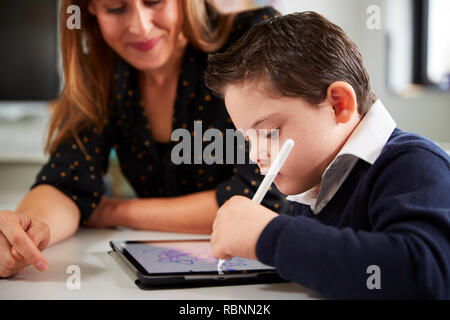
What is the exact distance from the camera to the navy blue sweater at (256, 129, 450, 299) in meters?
0.36

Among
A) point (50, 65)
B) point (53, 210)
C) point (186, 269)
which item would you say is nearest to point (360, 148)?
point (186, 269)

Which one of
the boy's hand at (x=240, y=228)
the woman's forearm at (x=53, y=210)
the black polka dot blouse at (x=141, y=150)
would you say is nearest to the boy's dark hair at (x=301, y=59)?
the boy's hand at (x=240, y=228)

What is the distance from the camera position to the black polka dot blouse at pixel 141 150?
2.57 feet

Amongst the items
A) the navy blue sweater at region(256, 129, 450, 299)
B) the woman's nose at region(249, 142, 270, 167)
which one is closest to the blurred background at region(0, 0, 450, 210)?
the woman's nose at region(249, 142, 270, 167)

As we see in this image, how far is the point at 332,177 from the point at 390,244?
0.13 m

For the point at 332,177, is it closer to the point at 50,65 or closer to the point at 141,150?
the point at 141,150

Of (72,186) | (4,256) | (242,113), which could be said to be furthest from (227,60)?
(72,186)

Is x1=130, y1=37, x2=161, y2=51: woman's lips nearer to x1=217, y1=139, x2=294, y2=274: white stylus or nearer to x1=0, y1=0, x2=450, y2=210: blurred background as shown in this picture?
x1=217, y1=139, x2=294, y2=274: white stylus

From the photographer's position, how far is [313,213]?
0.52 metres

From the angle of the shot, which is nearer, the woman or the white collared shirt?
the white collared shirt

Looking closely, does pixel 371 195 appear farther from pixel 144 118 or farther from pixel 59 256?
pixel 144 118

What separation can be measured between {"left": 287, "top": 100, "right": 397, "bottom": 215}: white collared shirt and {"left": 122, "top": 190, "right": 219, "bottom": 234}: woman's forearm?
0.25 metres

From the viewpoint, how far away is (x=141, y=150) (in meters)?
0.88

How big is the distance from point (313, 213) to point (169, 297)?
0.18 m
